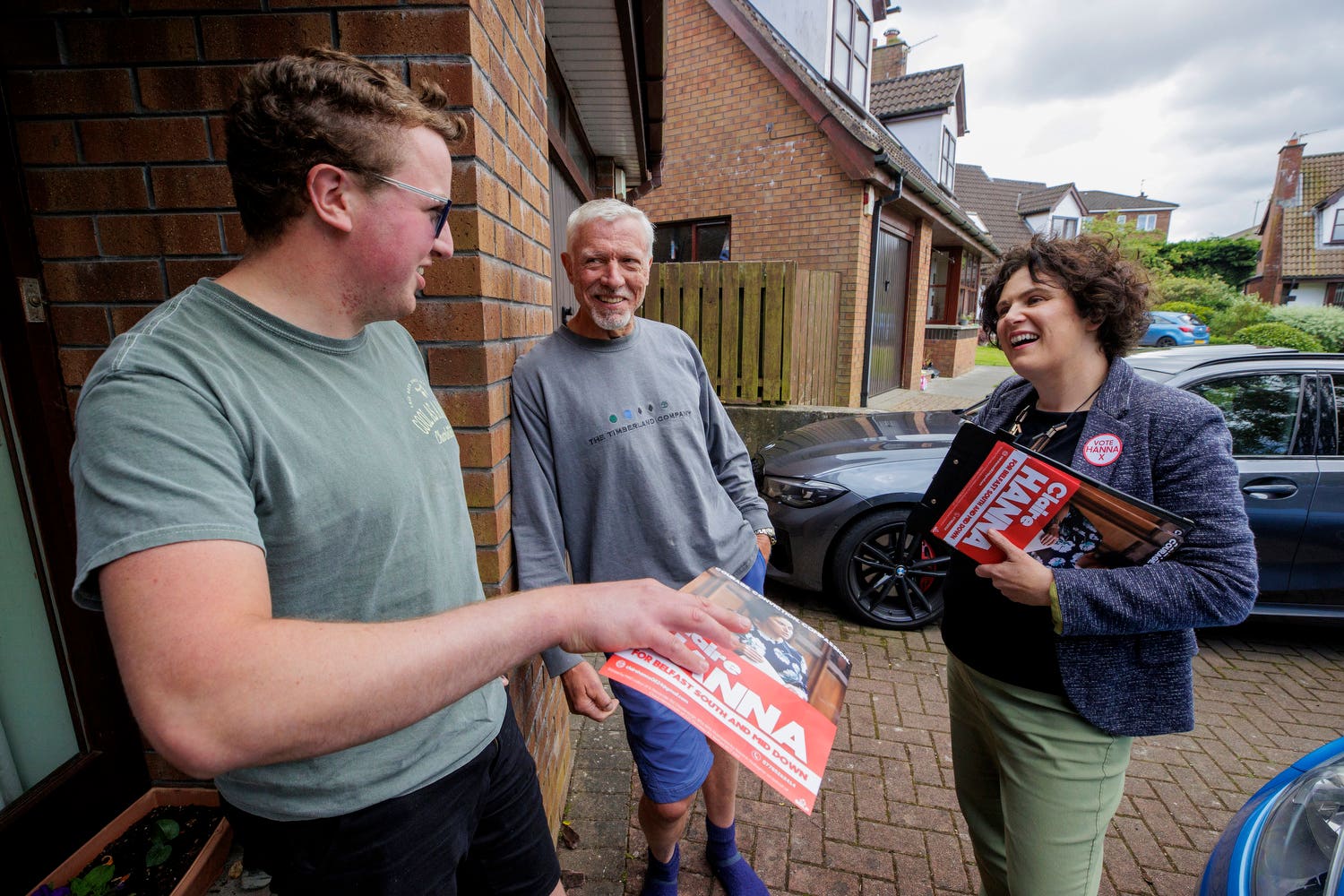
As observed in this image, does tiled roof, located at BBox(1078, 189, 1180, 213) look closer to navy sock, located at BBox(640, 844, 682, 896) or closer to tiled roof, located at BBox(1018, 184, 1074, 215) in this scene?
tiled roof, located at BBox(1018, 184, 1074, 215)

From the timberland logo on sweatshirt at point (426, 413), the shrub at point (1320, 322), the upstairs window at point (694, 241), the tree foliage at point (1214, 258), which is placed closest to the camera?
the timberland logo on sweatshirt at point (426, 413)

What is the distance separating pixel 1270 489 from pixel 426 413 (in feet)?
14.3

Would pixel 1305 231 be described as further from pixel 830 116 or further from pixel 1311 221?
pixel 830 116

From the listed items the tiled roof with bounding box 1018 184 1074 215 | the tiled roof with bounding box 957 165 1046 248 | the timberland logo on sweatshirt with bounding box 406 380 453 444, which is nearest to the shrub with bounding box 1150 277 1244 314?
the tiled roof with bounding box 1018 184 1074 215

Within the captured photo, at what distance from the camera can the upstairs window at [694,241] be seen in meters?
10.1

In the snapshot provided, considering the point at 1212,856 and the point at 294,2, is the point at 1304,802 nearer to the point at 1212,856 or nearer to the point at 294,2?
the point at 1212,856

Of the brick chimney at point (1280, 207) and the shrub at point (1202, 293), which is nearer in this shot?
the shrub at point (1202, 293)

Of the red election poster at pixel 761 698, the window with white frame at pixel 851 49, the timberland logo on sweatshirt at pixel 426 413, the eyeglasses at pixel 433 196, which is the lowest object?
the red election poster at pixel 761 698

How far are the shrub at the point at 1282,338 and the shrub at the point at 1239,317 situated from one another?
749cm

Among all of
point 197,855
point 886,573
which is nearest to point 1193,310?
point 886,573

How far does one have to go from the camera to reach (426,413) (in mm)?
1226

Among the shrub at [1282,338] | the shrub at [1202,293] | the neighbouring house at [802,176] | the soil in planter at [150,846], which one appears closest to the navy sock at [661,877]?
the soil in planter at [150,846]

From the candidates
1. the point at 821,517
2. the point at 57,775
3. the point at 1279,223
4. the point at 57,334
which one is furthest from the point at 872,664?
the point at 1279,223

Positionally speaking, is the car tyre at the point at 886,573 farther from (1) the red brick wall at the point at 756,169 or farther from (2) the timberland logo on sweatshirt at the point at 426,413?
(1) the red brick wall at the point at 756,169
